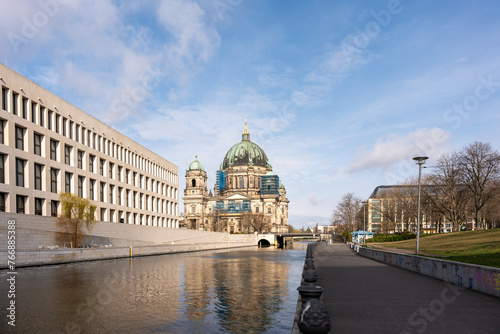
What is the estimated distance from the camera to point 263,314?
12.8m

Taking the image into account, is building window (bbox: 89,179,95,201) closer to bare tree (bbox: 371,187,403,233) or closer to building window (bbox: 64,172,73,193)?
building window (bbox: 64,172,73,193)

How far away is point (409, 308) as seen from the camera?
1146 centimetres

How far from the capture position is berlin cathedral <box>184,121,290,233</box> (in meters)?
168

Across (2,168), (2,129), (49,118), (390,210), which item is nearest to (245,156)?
(390,210)

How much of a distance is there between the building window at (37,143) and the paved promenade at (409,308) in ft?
121

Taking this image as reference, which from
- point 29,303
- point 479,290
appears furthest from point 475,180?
point 29,303

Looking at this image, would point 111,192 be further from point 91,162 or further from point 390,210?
point 390,210

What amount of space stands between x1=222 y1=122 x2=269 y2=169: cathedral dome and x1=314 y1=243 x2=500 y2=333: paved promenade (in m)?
173

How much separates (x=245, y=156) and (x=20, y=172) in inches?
5972

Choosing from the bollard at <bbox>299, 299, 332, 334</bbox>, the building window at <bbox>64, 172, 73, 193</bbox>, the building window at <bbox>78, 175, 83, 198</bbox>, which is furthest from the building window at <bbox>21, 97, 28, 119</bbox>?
the bollard at <bbox>299, 299, 332, 334</bbox>

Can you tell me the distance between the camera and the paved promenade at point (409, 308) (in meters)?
9.15

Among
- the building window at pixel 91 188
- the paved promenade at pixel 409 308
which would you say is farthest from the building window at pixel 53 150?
the paved promenade at pixel 409 308

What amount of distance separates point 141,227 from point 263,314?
51.0m

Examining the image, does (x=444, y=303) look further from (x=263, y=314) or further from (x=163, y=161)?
(x=163, y=161)
